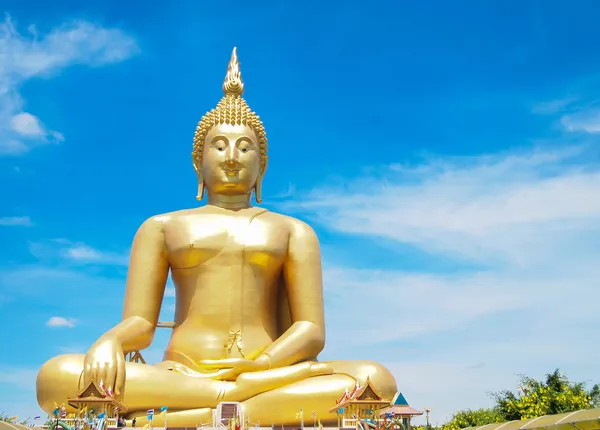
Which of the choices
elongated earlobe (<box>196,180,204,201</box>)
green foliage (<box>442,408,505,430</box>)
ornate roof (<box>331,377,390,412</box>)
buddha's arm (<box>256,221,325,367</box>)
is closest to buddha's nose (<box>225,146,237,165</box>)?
elongated earlobe (<box>196,180,204,201</box>)

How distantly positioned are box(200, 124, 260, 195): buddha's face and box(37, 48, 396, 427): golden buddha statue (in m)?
0.02

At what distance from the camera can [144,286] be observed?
1320cm

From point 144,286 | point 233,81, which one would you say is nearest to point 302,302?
point 144,286

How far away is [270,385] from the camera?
11.9m

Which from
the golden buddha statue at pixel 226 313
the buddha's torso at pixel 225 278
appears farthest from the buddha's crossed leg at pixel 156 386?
the buddha's torso at pixel 225 278

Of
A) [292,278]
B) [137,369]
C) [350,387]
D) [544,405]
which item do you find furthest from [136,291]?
[544,405]

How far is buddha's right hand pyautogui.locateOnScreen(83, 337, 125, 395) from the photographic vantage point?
1119cm

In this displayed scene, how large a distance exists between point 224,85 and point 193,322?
17.3ft

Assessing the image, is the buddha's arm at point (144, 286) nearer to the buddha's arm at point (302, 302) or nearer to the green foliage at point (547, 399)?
the buddha's arm at point (302, 302)

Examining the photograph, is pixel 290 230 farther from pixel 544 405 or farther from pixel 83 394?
pixel 544 405

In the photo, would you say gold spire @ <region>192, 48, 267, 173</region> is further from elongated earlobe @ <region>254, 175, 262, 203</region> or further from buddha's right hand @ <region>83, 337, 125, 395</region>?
buddha's right hand @ <region>83, 337, 125, 395</region>

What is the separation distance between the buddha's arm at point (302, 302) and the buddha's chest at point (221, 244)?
1.03 ft

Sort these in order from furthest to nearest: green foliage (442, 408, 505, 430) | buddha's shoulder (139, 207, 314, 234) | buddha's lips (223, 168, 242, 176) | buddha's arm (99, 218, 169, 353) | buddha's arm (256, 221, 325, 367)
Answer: green foliage (442, 408, 505, 430), buddha's lips (223, 168, 242, 176), buddha's shoulder (139, 207, 314, 234), buddha's arm (99, 218, 169, 353), buddha's arm (256, 221, 325, 367)

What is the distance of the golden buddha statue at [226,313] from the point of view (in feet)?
37.8
